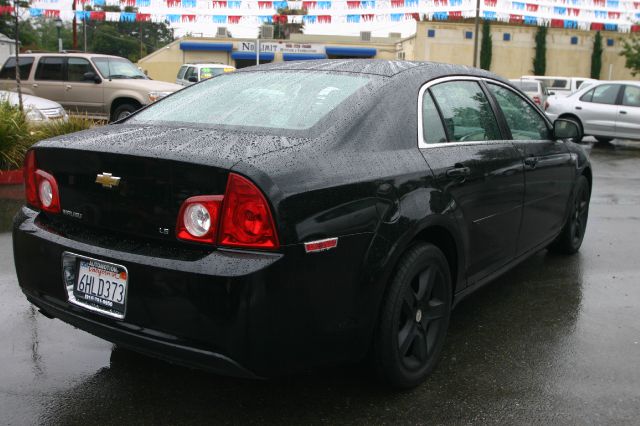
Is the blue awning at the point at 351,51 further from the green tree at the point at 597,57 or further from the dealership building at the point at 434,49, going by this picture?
the green tree at the point at 597,57

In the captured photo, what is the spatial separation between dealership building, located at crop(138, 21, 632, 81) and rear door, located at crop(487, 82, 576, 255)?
4233cm

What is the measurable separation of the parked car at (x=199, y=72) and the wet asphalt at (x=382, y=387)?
18356 millimetres

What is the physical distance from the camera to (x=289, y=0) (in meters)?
27.7

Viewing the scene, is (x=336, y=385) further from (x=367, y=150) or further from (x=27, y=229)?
(x=27, y=229)

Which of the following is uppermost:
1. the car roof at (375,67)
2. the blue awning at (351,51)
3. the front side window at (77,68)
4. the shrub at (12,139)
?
the blue awning at (351,51)

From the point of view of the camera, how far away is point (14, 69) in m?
15.4

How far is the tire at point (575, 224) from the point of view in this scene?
5.47 m

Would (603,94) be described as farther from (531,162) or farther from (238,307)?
(238,307)

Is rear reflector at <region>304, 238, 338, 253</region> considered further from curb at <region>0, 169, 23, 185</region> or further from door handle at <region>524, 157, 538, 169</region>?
curb at <region>0, 169, 23, 185</region>

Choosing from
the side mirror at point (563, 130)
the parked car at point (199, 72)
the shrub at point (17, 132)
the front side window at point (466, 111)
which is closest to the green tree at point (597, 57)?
the parked car at point (199, 72)

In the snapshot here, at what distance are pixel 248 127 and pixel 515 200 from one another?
188 cm

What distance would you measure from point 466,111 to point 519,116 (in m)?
0.85

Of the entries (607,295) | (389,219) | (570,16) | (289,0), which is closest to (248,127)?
(389,219)

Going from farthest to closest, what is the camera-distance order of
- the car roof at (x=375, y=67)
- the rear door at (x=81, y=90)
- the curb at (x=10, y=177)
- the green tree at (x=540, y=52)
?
the green tree at (x=540, y=52)
the rear door at (x=81, y=90)
the curb at (x=10, y=177)
the car roof at (x=375, y=67)
